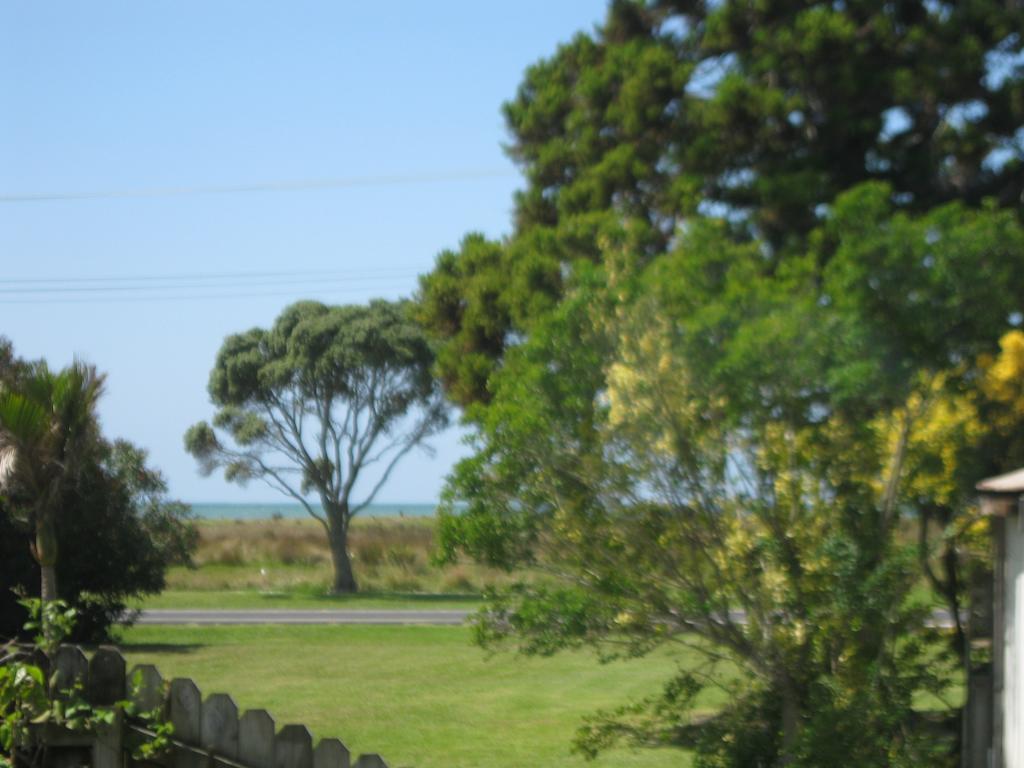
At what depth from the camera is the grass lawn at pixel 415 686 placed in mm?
13250

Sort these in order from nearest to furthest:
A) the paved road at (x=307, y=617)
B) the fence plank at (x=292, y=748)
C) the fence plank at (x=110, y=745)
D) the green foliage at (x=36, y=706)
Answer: the green foliage at (x=36, y=706), the fence plank at (x=110, y=745), the fence plank at (x=292, y=748), the paved road at (x=307, y=617)

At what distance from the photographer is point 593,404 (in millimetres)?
9812

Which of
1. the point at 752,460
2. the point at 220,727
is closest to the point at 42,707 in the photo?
the point at 220,727

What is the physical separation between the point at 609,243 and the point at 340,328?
108 ft

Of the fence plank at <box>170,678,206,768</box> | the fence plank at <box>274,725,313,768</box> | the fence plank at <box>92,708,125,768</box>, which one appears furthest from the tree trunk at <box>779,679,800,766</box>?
the fence plank at <box>92,708,125,768</box>

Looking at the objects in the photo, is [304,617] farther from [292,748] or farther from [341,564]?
[292,748]

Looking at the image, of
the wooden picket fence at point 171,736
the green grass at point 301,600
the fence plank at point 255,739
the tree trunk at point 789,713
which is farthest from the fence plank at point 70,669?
the green grass at point 301,600

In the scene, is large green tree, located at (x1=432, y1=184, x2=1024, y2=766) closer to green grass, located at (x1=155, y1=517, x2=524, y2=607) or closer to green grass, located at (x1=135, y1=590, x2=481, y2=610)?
green grass, located at (x1=135, y1=590, x2=481, y2=610)

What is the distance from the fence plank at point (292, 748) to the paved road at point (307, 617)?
21.4 metres

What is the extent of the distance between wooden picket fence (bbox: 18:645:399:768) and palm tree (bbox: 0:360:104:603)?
2527 millimetres

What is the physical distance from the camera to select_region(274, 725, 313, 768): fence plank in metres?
6.58

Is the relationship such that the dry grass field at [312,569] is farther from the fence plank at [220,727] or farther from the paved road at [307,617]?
the fence plank at [220,727]

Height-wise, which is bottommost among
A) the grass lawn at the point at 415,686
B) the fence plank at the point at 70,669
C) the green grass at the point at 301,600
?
the grass lawn at the point at 415,686

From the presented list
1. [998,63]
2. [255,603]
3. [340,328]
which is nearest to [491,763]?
[998,63]
